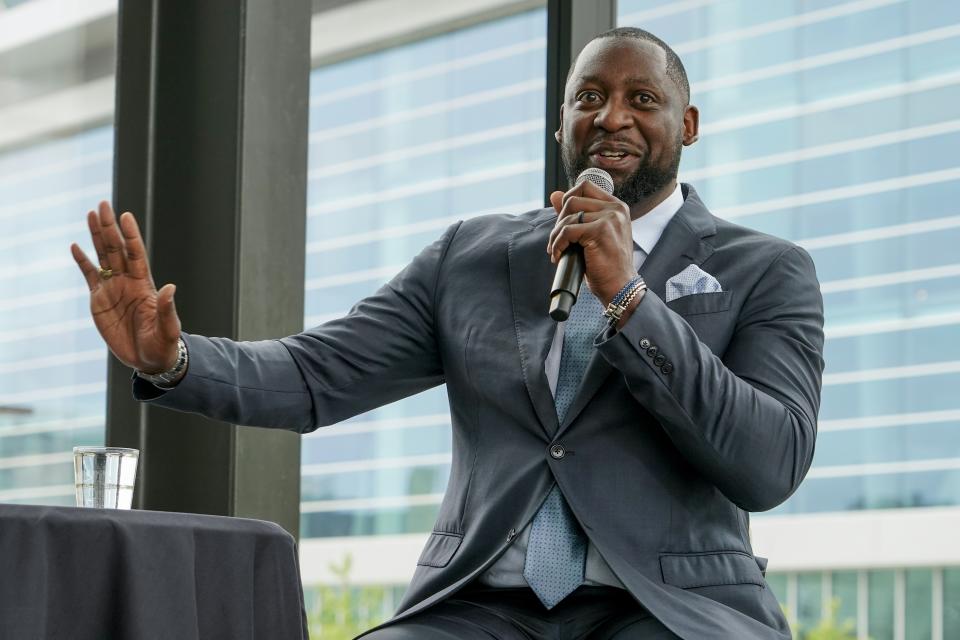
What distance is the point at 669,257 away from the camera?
77.7 inches

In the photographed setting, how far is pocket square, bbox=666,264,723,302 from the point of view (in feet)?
6.29

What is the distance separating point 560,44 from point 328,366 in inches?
47.8

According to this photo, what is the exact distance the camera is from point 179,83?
→ 290 centimetres

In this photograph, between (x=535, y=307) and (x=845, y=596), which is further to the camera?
(x=845, y=596)

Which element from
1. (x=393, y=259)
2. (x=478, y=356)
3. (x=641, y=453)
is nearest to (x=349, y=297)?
(x=393, y=259)

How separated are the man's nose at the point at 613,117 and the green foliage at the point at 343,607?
151cm

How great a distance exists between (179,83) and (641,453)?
1580mm

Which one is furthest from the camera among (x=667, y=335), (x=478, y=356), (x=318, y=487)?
(x=318, y=487)

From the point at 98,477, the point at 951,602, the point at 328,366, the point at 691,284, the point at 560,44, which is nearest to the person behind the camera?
the point at 98,477

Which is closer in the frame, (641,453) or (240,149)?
(641,453)

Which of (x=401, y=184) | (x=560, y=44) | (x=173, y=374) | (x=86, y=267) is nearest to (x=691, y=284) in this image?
(x=173, y=374)

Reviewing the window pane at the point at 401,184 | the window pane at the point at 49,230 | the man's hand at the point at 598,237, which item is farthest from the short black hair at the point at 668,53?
the window pane at the point at 49,230

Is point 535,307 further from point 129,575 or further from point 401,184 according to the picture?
point 401,184

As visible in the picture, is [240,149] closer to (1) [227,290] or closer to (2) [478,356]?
(1) [227,290]
